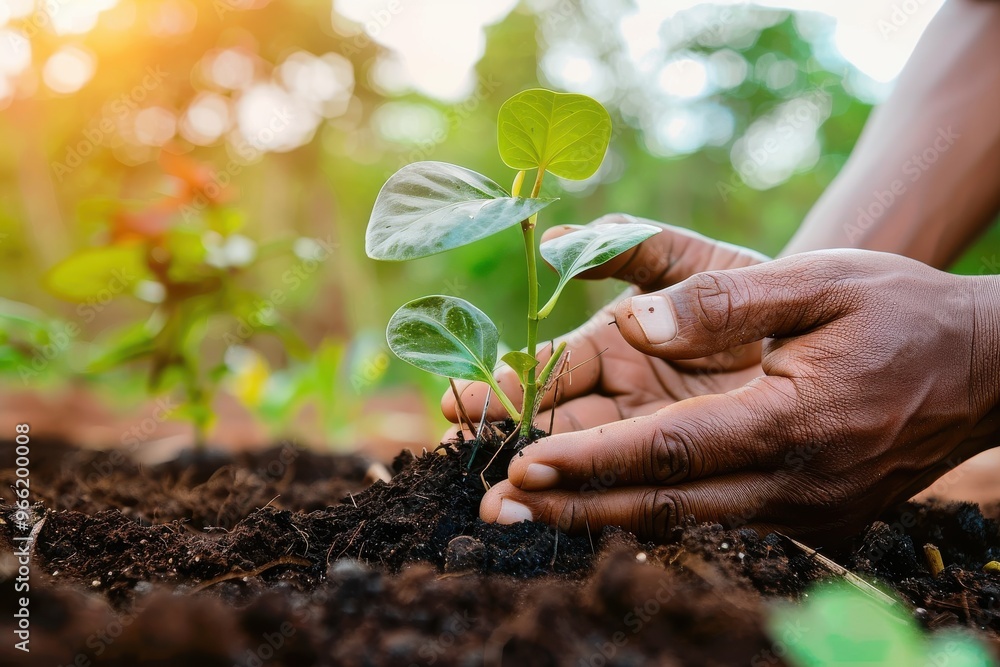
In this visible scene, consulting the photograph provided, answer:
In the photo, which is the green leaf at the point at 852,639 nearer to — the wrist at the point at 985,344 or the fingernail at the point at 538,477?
the fingernail at the point at 538,477

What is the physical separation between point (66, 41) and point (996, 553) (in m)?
4.28

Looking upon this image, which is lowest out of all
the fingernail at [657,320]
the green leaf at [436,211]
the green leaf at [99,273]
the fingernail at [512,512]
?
the fingernail at [512,512]

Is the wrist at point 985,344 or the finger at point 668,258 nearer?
the wrist at point 985,344

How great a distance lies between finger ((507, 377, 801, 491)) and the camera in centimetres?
84

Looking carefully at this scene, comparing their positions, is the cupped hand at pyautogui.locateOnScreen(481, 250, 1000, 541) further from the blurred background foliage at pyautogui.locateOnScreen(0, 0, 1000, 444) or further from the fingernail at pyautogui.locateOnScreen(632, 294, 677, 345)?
the blurred background foliage at pyautogui.locateOnScreen(0, 0, 1000, 444)

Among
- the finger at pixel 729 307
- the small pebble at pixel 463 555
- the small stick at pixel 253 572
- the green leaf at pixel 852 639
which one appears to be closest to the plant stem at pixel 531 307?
the finger at pixel 729 307

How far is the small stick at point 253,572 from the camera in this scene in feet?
2.36

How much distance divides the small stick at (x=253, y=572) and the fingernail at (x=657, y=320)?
52 cm

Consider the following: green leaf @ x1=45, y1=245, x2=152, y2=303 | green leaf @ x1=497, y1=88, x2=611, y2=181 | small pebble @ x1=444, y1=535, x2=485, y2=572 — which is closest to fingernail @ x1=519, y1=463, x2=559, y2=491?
small pebble @ x1=444, y1=535, x2=485, y2=572

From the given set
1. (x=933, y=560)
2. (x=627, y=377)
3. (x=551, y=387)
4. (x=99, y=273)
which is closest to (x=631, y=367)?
(x=627, y=377)

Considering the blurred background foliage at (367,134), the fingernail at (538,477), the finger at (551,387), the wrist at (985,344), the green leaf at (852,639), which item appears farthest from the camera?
the blurred background foliage at (367,134)

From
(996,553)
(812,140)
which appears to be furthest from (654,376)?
(812,140)

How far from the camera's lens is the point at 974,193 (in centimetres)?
154

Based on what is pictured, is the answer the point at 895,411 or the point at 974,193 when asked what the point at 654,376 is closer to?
the point at 895,411
